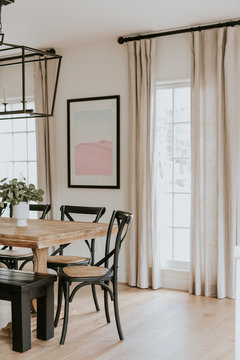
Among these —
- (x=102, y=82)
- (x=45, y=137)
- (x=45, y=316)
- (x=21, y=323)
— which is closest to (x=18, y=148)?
(x=45, y=137)

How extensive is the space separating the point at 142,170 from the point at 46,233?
1.80 metres

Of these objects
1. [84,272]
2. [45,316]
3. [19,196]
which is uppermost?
[19,196]

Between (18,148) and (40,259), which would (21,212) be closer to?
(40,259)

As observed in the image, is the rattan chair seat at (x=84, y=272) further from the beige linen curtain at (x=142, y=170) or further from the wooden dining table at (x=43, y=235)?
the beige linen curtain at (x=142, y=170)

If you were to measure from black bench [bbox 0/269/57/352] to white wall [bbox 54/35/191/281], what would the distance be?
6.34 ft

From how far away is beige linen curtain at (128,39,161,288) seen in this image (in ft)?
16.7

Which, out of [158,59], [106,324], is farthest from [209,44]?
[106,324]

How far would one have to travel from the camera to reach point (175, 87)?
17.0 ft

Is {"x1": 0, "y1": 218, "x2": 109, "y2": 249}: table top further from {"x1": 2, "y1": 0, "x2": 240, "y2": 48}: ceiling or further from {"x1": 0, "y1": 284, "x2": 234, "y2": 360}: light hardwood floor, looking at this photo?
{"x1": 2, "y1": 0, "x2": 240, "y2": 48}: ceiling

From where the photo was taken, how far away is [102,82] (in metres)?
5.53

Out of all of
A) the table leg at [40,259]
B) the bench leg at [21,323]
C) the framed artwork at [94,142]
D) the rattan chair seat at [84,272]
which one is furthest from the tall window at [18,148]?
the bench leg at [21,323]

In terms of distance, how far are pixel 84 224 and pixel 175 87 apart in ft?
6.37

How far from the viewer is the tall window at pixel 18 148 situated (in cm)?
625

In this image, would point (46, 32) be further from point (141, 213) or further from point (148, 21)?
point (141, 213)
